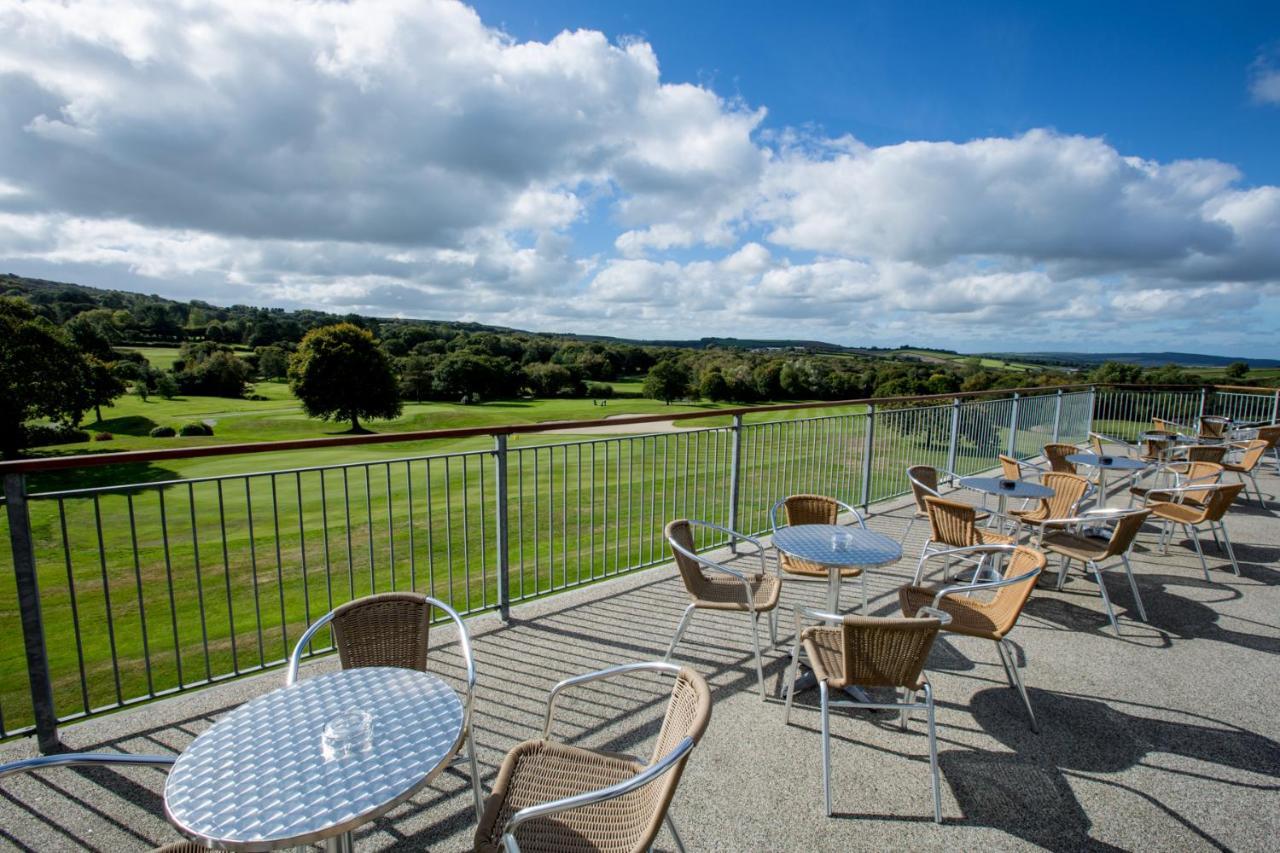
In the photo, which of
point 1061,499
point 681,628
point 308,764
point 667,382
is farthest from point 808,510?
point 667,382

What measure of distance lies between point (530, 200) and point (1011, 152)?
1505 cm

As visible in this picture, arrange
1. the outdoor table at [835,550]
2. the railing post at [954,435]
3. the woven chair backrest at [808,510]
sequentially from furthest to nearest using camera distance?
the railing post at [954,435], the woven chair backrest at [808,510], the outdoor table at [835,550]

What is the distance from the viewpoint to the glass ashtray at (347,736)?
1.53 metres

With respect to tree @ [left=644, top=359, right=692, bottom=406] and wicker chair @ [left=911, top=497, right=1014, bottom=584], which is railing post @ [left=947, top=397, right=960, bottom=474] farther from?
tree @ [left=644, top=359, right=692, bottom=406]

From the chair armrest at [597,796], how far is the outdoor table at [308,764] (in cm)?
24

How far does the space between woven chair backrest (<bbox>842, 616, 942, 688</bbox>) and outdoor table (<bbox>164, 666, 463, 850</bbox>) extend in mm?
1524

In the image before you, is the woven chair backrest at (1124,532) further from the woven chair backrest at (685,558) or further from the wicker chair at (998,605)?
the woven chair backrest at (685,558)

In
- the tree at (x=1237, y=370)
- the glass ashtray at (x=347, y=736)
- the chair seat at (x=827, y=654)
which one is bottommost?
the chair seat at (x=827, y=654)

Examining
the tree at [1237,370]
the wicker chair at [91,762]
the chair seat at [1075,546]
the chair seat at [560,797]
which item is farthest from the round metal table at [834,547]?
the tree at [1237,370]

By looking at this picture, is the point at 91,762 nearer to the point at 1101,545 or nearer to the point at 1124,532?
the point at 1124,532

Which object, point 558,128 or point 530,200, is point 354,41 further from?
point 530,200

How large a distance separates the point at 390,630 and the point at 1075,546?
15.3 ft

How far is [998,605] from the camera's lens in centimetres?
309

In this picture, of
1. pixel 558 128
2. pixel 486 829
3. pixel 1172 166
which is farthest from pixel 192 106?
pixel 1172 166
